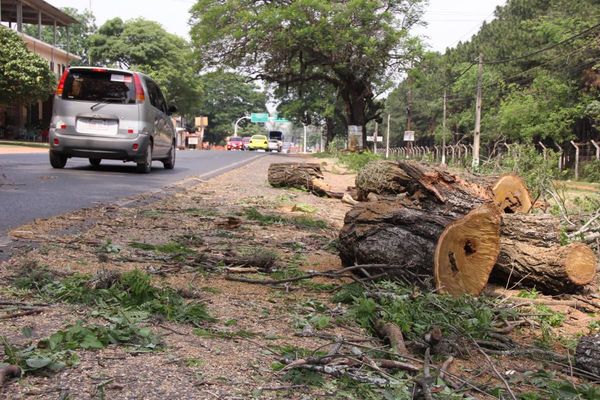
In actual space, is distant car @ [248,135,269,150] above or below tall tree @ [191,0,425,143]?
below

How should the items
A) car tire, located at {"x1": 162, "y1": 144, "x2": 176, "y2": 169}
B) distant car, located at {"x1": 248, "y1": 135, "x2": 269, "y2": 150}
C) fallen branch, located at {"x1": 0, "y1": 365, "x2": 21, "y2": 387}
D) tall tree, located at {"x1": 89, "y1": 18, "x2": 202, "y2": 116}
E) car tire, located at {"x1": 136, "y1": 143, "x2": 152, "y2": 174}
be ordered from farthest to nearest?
distant car, located at {"x1": 248, "y1": 135, "x2": 269, "y2": 150} → tall tree, located at {"x1": 89, "y1": 18, "x2": 202, "y2": 116} → car tire, located at {"x1": 162, "y1": 144, "x2": 176, "y2": 169} → car tire, located at {"x1": 136, "y1": 143, "x2": 152, "y2": 174} → fallen branch, located at {"x1": 0, "y1": 365, "x2": 21, "y2": 387}

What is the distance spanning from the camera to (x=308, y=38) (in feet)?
91.7

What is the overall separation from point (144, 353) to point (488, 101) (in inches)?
1965

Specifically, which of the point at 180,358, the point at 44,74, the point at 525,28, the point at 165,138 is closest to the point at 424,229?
the point at 180,358

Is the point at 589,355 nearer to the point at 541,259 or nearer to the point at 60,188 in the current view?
the point at 541,259

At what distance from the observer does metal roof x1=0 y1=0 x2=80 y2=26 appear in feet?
118

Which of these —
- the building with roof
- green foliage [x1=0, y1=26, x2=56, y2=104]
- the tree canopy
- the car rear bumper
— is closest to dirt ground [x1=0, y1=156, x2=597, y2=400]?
the car rear bumper

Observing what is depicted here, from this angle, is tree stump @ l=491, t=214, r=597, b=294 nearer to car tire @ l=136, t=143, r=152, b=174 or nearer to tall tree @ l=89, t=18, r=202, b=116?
car tire @ l=136, t=143, r=152, b=174

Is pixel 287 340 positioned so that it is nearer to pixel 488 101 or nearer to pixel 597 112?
pixel 597 112

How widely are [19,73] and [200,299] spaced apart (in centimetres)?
2888

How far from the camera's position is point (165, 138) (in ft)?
45.6

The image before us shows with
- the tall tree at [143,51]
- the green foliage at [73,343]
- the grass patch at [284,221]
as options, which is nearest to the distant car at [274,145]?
the tall tree at [143,51]

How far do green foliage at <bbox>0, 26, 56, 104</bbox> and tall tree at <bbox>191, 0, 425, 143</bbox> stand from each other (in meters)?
7.83

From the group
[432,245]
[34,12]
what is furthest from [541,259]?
[34,12]
